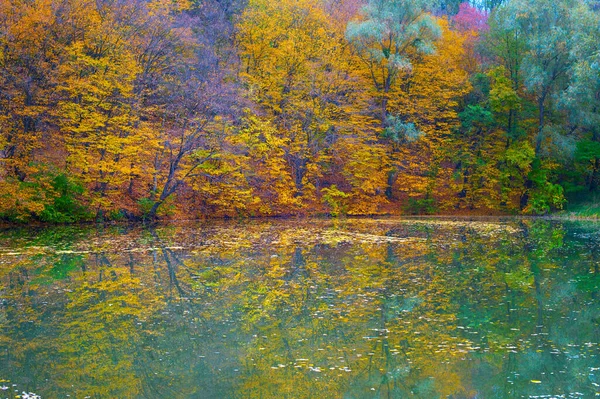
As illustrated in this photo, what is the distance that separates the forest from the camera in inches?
1054

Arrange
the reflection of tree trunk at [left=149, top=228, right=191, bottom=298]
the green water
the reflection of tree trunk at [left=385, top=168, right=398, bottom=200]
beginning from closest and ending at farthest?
the green water
the reflection of tree trunk at [left=149, top=228, right=191, bottom=298]
the reflection of tree trunk at [left=385, top=168, right=398, bottom=200]

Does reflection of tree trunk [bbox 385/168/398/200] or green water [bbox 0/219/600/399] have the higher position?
reflection of tree trunk [bbox 385/168/398/200]

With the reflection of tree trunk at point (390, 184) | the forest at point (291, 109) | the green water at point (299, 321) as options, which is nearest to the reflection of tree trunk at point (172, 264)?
the green water at point (299, 321)

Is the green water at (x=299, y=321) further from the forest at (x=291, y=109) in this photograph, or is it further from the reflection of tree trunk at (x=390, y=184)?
the reflection of tree trunk at (x=390, y=184)

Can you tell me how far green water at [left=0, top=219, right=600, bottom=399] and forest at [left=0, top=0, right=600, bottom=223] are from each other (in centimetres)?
968

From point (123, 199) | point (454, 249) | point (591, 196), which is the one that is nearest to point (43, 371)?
point (454, 249)

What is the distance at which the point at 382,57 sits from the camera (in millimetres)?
36719

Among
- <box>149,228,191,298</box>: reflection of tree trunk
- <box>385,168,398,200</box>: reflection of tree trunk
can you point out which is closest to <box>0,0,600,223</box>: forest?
<box>385,168,398,200</box>: reflection of tree trunk

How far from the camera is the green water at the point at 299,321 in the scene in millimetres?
6945

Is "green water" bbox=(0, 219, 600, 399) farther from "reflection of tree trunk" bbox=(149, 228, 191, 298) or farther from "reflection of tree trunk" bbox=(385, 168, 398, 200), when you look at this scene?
"reflection of tree trunk" bbox=(385, 168, 398, 200)

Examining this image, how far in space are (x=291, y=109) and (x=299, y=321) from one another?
2689 centimetres

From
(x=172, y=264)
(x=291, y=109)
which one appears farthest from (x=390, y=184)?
(x=172, y=264)

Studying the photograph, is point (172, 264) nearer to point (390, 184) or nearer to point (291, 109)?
point (291, 109)

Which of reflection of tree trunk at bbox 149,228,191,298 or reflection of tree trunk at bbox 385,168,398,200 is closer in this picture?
reflection of tree trunk at bbox 149,228,191,298
